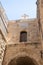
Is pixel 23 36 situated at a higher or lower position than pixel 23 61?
higher

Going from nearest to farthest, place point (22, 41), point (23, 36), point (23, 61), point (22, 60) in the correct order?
point (22, 60)
point (23, 61)
point (22, 41)
point (23, 36)

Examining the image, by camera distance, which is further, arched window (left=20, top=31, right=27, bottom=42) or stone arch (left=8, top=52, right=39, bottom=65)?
arched window (left=20, top=31, right=27, bottom=42)

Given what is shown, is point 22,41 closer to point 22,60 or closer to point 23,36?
point 23,36

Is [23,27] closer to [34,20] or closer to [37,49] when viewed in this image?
[34,20]

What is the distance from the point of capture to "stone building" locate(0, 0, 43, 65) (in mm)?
15328

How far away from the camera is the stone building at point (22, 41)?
50.3 feet

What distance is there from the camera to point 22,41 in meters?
17.5

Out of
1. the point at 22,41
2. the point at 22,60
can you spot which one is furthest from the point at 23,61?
the point at 22,41

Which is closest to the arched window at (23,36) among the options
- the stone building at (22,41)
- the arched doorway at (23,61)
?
the stone building at (22,41)

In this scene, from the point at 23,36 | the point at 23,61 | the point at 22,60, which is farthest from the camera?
the point at 23,36

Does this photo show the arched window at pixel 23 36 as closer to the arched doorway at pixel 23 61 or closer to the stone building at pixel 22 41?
→ the stone building at pixel 22 41

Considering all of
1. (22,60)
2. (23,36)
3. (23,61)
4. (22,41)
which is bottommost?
(23,61)

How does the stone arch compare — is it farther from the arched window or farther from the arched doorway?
the arched window

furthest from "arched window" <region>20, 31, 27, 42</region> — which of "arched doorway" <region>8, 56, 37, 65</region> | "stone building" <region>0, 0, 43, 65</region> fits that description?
"arched doorway" <region>8, 56, 37, 65</region>
